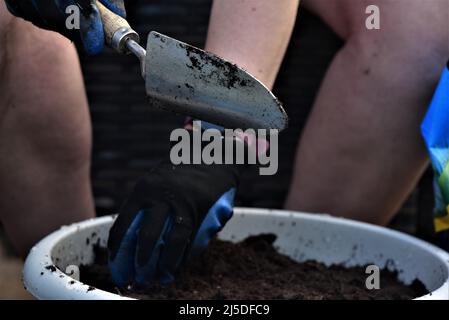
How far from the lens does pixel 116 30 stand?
1011 millimetres

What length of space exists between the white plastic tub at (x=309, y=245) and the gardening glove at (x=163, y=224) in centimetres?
10

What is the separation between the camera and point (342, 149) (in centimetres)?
144

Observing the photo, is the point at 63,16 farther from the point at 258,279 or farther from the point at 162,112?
the point at 162,112

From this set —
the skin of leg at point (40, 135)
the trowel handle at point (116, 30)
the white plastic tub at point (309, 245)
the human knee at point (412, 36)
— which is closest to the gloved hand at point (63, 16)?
the trowel handle at point (116, 30)

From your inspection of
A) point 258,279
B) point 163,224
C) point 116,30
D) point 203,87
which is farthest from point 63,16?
point 258,279

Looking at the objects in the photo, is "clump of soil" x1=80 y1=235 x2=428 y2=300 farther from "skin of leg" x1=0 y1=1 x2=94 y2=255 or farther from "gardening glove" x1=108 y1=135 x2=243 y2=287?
"skin of leg" x1=0 y1=1 x2=94 y2=255

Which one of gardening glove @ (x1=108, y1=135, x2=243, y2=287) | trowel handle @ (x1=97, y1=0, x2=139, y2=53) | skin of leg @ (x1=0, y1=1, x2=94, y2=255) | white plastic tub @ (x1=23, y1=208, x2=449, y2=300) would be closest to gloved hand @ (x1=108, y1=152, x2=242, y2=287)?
gardening glove @ (x1=108, y1=135, x2=243, y2=287)

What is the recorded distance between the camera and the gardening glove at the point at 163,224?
3.45 ft

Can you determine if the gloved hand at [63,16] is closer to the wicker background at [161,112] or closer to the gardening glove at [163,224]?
the gardening glove at [163,224]

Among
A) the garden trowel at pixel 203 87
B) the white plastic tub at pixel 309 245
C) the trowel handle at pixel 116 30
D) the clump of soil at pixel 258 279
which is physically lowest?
the clump of soil at pixel 258 279

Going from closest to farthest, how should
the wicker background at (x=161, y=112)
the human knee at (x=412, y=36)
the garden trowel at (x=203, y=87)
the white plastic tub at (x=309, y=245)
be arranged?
the garden trowel at (x=203, y=87) → the white plastic tub at (x=309, y=245) → the human knee at (x=412, y=36) → the wicker background at (x=161, y=112)

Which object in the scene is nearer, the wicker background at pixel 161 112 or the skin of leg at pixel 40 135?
the skin of leg at pixel 40 135

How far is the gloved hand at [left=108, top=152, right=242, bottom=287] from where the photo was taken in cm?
105

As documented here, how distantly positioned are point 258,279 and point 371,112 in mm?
400
